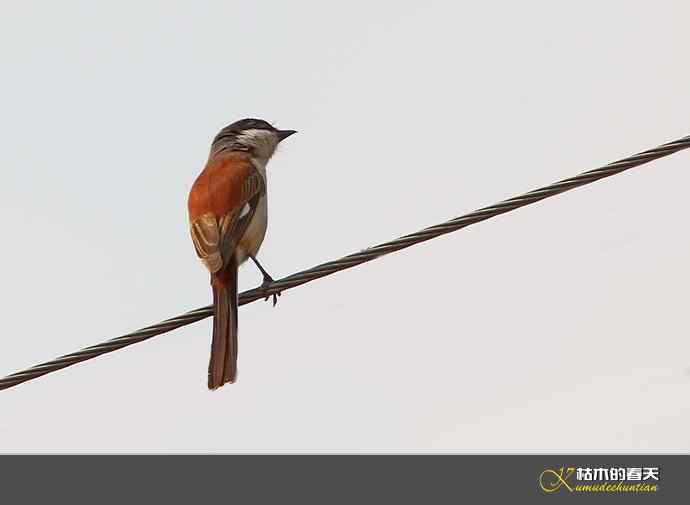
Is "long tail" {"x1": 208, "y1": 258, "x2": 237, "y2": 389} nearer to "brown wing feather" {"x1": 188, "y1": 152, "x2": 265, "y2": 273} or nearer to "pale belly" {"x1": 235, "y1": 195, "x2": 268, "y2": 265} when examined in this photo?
"brown wing feather" {"x1": 188, "y1": 152, "x2": 265, "y2": 273}

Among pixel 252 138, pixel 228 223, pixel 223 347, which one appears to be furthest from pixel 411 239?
pixel 252 138

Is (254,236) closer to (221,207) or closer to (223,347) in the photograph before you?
(221,207)

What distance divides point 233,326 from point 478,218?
2.39m

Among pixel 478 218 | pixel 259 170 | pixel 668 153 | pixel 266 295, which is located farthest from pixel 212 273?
pixel 668 153

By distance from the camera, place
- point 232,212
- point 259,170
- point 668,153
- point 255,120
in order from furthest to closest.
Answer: point 255,120 < point 259,170 < point 232,212 < point 668,153

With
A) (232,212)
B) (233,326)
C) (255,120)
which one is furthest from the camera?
(255,120)

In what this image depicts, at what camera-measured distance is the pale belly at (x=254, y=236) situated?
9078 millimetres

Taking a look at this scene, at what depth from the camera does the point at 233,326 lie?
8.23m

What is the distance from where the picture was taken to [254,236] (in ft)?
30.2

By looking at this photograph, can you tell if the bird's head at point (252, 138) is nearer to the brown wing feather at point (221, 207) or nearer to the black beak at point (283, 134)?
the black beak at point (283, 134)

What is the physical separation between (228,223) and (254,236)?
15.9 inches

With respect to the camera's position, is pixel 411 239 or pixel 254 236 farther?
Answer: pixel 254 236

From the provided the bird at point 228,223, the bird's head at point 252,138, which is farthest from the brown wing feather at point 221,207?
the bird's head at point 252,138
